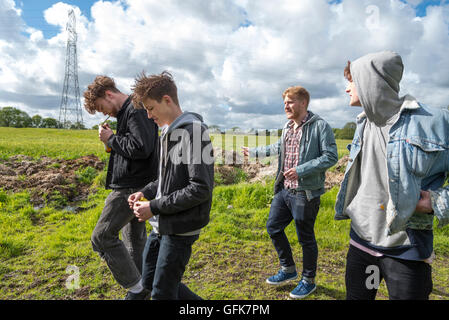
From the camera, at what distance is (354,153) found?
2.17 metres

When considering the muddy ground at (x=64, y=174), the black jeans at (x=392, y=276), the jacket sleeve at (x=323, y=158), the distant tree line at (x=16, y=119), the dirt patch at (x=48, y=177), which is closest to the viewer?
the black jeans at (x=392, y=276)

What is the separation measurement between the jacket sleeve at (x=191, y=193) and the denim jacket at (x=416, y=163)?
124 cm

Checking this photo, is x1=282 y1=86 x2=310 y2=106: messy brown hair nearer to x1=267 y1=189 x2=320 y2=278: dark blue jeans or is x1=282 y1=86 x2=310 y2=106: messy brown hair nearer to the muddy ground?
x1=267 y1=189 x2=320 y2=278: dark blue jeans

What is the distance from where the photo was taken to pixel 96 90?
308 cm

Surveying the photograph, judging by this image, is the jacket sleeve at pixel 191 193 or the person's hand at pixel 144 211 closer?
the jacket sleeve at pixel 191 193

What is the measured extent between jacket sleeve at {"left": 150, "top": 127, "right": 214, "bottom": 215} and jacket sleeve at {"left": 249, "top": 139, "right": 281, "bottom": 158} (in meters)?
1.80

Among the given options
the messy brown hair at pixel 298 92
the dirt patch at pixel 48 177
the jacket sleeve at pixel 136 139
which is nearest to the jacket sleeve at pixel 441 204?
the messy brown hair at pixel 298 92

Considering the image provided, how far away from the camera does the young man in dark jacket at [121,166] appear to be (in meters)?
2.91

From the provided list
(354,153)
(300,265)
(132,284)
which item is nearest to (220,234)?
(300,265)

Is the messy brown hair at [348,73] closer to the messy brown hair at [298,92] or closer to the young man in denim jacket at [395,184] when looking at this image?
the young man in denim jacket at [395,184]

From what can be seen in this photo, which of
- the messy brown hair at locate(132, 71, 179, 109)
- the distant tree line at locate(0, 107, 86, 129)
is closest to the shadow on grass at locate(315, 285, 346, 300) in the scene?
the messy brown hair at locate(132, 71, 179, 109)

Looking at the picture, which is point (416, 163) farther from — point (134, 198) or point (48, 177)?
point (48, 177)
